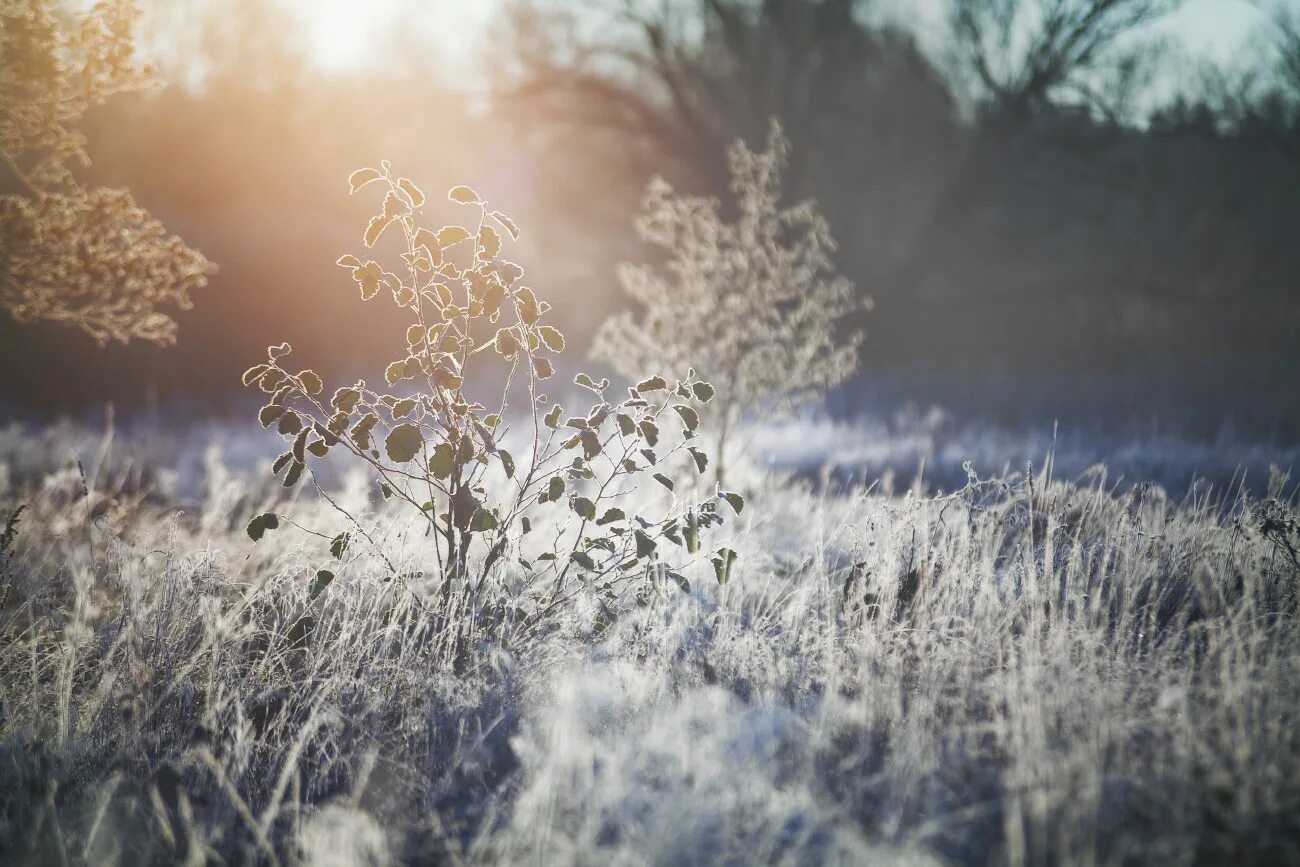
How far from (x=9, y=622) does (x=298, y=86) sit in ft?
46.3

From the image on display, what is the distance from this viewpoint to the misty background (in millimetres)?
13164

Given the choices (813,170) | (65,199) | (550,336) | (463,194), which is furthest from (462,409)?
(813,170)

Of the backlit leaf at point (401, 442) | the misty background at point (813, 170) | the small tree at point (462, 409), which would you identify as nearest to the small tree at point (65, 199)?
the small tree at point (462, 409)

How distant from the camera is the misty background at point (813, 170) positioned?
13.2 meters

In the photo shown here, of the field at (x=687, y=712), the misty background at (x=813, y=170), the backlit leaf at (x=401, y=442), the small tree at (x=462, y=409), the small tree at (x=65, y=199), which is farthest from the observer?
the misty background at (x=813, y=170)

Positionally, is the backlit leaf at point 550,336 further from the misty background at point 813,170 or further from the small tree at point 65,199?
the misty background at point 813,170

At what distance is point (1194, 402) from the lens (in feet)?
43.0

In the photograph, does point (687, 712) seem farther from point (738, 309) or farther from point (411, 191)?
point (738, 309)

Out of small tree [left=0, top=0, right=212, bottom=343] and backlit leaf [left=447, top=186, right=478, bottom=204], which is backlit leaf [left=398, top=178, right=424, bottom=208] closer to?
backlit leaf [left=447, top=186, right=478, bottom=204]

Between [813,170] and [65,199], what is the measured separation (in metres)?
12.3

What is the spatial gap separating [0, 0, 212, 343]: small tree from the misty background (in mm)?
8569

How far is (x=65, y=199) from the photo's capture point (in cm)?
450

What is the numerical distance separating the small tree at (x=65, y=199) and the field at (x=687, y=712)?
1757 mm

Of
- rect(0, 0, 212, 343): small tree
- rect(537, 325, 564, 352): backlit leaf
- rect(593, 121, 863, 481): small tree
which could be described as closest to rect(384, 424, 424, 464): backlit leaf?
rect(537, 325, 564, 352): backlit leaf
